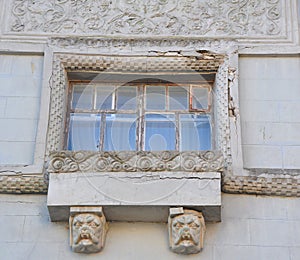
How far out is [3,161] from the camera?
805 cm

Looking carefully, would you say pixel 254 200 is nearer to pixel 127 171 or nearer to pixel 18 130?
pixel 127 171

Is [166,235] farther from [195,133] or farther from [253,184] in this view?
[195,133]

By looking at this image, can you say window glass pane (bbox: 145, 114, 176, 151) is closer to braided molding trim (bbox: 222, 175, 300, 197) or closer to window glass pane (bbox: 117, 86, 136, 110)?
window glass pane (bbox: 117, 86, 136, 110)

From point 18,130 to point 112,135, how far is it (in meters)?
1.00

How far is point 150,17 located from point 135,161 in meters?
2.06

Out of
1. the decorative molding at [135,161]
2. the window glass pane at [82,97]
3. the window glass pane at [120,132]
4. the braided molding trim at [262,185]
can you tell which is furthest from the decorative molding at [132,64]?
the braided molding trim at [262,185]

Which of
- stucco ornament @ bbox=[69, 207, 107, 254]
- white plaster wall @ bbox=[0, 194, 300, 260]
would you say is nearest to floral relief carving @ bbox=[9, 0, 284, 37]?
white plaster wall @ bbox=[0, 194, 300, 260]

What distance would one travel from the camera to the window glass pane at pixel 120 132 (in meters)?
8.38

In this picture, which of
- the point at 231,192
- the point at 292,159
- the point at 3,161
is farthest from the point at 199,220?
the point at 3,161

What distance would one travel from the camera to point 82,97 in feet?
28.6

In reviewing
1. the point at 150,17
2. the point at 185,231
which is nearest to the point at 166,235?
the point at 185,231

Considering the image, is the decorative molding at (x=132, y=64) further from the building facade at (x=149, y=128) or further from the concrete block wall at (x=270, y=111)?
the concrete block wall at (x=270, y=111)

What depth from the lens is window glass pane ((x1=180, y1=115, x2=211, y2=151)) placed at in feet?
27.5

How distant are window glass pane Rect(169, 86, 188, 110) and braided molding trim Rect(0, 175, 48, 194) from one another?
1722 mm
